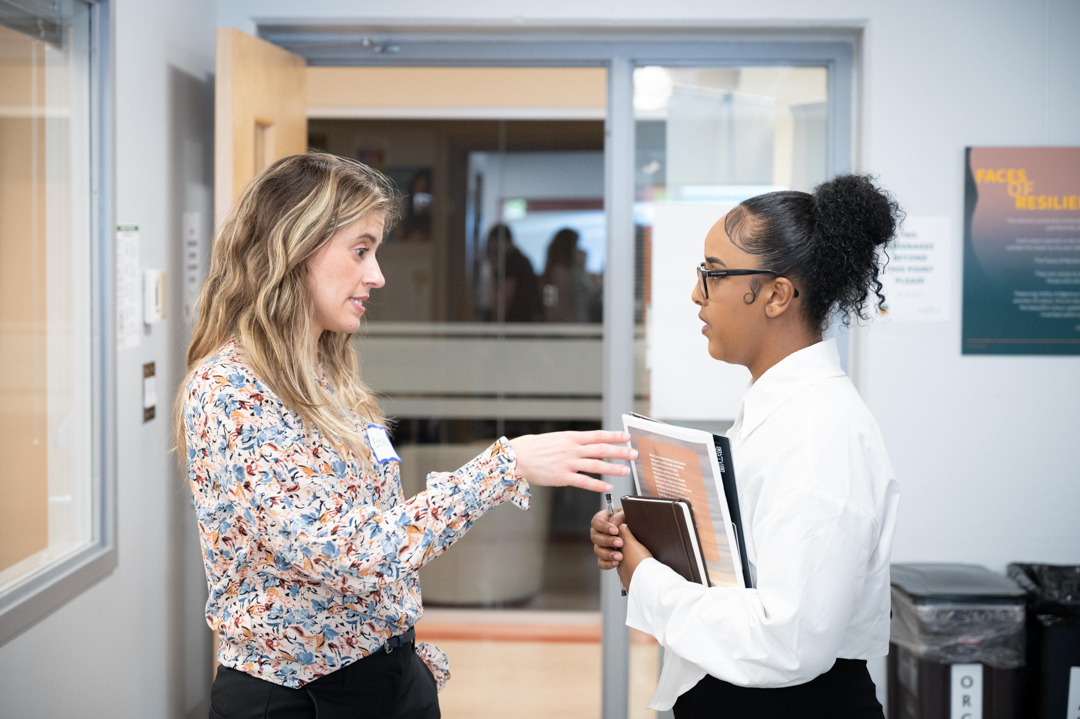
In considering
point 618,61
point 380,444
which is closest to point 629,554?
point 380,444

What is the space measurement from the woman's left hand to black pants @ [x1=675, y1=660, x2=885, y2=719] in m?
0.22

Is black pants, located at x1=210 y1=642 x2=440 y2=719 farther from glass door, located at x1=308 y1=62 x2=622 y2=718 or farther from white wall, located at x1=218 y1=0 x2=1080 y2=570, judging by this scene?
glass door, located at x1=308 y1=62 x2=622 y2=718

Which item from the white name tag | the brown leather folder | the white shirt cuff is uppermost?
the white name tag

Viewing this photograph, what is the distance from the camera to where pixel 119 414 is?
7.14 feet

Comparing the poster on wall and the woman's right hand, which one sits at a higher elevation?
the poster on wall

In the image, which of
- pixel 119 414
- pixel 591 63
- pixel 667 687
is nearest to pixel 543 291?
pixel 591 63

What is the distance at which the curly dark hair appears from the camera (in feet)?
4.25

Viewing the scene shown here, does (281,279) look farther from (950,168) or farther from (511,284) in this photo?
(511,284)

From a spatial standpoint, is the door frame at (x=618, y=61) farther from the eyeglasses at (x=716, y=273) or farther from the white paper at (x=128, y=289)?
the eyeglasses at (x=716, y=273)

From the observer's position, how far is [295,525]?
1148 millimetres

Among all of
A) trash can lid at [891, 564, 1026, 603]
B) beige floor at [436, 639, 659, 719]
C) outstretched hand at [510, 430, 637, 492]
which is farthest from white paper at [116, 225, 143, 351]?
trash can lid at [891, 564, 1026, 603]

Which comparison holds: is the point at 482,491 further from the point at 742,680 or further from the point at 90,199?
the point at 90,199

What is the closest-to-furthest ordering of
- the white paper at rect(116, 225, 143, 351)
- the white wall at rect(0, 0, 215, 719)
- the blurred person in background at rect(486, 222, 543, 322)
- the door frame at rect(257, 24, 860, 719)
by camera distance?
the white wall at rect(0, 0, 215, 719), the white paper at rect(116, 225, 143, 351), the door frame at rect(257, 24, 860, 719), the blurred person in background at rect(486, 222, 543, 322)

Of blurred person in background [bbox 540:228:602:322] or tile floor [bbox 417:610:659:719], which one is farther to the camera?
blurred person in background [bbox 540:228:602:322]
